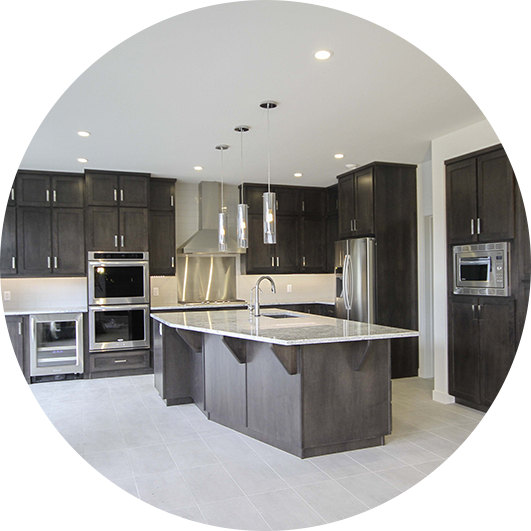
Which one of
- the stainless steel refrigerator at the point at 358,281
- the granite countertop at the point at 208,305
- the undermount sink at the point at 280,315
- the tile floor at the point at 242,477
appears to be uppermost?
the stainless steel refrigerator at the point at 358,281

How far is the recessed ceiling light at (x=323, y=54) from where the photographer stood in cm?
282

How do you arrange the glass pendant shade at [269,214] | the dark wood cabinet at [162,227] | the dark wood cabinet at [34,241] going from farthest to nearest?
the dark wood cabinet at [162,227] → the dark wood cabinet at [34,241] → the glass pendant shade at [269,214]

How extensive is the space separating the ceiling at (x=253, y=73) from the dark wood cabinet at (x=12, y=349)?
6.46 ft

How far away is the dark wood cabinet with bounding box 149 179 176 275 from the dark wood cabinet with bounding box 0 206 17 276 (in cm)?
164

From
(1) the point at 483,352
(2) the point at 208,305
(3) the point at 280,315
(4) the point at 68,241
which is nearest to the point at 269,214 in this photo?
(3) the point at 280,315

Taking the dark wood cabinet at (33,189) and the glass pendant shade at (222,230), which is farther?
the dark wood cabinet at (33,189)

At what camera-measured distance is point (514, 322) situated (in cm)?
387

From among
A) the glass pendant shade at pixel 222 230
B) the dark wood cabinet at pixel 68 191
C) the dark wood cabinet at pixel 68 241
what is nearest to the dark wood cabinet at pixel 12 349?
the dark wood cabinet at pixel 68 241

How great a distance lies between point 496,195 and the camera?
13.2 feet

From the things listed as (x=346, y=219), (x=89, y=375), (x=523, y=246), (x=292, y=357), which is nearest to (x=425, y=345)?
(x=346, y=219)

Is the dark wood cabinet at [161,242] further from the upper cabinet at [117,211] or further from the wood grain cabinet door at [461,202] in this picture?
the wood grain cabinet door at [461,202]

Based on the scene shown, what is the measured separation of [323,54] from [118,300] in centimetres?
417

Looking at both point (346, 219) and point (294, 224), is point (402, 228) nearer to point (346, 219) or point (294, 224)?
point (346, 219)

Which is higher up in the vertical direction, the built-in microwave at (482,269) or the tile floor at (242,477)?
the built-in microwave at (482,269)
